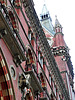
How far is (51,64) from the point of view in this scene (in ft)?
76.2

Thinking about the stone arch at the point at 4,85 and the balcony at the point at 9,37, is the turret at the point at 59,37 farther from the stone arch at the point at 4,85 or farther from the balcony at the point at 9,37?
the stone arch at the point at 4,85

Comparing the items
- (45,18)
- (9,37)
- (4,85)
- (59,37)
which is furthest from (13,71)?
(45,18)

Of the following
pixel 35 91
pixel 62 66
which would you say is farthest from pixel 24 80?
pixel 62 66

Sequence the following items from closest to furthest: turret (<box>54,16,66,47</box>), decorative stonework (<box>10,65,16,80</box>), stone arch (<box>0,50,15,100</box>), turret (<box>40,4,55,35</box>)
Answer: stone arch (<box>0,50,15,100</box>), decorative stonework (<box>10,65,16,80</box>), turret (<box>54,16,66,47</box>), turret (<box>40,4,55,35</box>)

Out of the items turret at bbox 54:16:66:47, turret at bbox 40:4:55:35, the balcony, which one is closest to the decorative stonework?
the balcony

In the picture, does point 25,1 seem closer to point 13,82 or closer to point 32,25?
point 32,25

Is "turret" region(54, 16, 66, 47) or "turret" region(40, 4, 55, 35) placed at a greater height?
"turret" region(40, 4, 55, 35)

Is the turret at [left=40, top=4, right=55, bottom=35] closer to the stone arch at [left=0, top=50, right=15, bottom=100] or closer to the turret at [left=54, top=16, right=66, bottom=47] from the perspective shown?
the turret at [left=54, top=16, right=66, bottom=47]

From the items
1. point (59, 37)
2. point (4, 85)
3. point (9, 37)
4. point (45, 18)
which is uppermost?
point (45, 18)

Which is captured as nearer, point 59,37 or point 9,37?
point 9,37

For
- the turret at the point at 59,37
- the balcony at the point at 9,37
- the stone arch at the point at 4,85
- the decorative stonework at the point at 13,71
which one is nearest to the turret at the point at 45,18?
the turret at the point at 59,37

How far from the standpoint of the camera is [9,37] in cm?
1084

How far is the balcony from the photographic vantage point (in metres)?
10.3

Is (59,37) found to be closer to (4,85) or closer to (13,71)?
(13,71)
